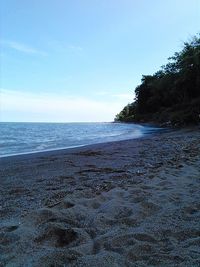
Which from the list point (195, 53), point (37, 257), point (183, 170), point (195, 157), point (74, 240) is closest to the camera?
Result: point (37, 257)

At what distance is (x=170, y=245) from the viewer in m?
3.29

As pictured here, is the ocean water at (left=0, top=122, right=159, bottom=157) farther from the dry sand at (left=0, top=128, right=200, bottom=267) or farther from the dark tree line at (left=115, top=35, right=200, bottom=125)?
the dry sand at (left=0, top=128, right=200, bottom=267)

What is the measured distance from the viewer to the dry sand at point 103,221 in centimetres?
310

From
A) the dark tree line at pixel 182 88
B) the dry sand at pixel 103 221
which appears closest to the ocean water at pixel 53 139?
the dark tree line at pixel 182 88

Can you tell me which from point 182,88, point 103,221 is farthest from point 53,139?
point 182,88

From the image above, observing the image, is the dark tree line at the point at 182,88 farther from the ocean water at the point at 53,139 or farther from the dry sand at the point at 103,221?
the dry sand at the point at 103,221

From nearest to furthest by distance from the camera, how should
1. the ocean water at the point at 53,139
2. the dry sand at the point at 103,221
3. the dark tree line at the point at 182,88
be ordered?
the dry sand at the point at 103,221
the ocean water at the point at 53,139
the dark tree line at the point at 182,88

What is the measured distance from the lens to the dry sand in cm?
310

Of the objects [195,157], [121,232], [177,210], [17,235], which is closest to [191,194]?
[177,210]

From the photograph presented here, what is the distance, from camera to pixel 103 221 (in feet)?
13.4

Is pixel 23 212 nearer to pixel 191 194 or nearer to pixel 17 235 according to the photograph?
pixel 17 235

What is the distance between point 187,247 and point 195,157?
634 cm

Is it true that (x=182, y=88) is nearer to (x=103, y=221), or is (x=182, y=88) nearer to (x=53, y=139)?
(x=53, y=139)

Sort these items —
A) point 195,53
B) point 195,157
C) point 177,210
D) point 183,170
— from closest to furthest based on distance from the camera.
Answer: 1. point 177,210
2. point 183,170
3. point 195,157
4. point 195,53
